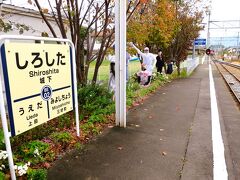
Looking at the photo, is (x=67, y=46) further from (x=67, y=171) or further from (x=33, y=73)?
(x=67, y=171)

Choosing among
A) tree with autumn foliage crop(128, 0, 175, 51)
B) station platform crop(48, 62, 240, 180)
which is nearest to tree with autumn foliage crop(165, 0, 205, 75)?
tree with autumn foliage crop(128, 0, 175, 51)

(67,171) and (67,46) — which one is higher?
(67,46)

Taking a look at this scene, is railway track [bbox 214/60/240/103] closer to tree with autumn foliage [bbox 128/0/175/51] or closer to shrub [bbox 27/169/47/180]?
tree with autumn foliage [bbox 128/0/175/51]

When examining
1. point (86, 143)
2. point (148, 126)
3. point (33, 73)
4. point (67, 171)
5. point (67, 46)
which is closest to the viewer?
point (33, 73)

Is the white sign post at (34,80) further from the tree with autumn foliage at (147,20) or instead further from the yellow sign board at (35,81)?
the tree with autumn foliage at (147,20)

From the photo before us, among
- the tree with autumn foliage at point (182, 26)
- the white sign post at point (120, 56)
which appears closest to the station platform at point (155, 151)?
the white sign post at point (120, 56)

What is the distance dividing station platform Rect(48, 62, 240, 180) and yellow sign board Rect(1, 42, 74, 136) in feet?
2.58

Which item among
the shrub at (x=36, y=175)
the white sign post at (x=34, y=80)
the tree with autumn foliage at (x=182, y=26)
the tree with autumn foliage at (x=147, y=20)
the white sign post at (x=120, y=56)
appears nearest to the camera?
the white sign post at (x=34, y=80)

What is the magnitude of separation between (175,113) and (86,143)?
3.14 meters

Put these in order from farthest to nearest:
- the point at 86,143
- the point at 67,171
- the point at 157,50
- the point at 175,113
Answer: the point at 157,50 → the point at 175,113 → the point at 86,143 → the point at 67,171

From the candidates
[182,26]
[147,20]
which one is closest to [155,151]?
[147,20]

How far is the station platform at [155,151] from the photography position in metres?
3.28

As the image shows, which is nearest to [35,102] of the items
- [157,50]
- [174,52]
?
[157,50]

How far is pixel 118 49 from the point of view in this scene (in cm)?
471
